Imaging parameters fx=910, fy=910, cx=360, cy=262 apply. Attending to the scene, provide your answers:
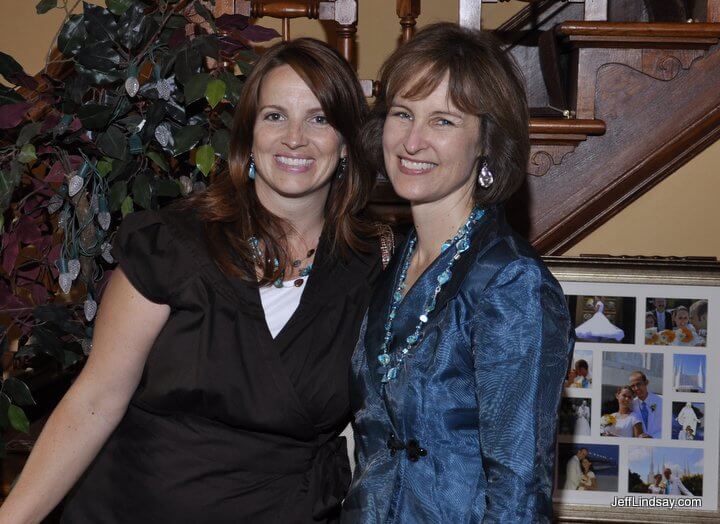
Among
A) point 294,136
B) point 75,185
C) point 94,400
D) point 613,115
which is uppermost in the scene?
point 613,115

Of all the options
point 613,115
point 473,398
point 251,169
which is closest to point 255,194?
point 251,169

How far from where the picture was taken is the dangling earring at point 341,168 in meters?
2.03

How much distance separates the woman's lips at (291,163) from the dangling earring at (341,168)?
0.45 ft

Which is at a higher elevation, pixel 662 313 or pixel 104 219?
pixel 104 219

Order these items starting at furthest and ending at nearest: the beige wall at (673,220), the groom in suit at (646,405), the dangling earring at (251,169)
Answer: the beige wall at (673,220) < the groom in suit at (646,405) < the dangling earring at (251,169)

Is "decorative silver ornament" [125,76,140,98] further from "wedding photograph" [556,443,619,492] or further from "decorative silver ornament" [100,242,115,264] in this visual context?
"wedding photograph" [556,443,619,492]

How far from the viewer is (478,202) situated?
1688 millimetres

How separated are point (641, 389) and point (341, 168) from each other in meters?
0.97

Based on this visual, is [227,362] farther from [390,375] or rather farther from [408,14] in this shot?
[408,14]

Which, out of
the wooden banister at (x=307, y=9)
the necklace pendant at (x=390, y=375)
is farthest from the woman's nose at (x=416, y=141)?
the wooden banister at (x=307, y=9)

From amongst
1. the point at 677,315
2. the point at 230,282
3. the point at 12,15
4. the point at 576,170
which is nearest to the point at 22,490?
the point at 230,282

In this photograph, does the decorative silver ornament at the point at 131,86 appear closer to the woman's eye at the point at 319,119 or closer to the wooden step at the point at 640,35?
the woman's eye at the point at 319,119

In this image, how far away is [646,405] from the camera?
2.33 meters

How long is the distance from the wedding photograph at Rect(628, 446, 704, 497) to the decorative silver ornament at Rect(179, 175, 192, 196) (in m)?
1.30
